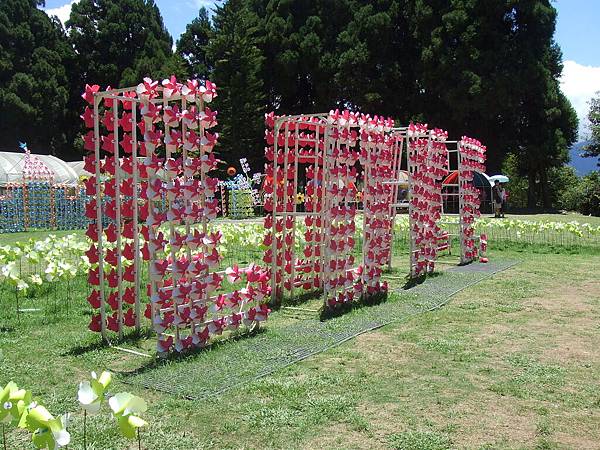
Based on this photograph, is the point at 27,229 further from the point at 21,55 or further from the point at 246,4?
the point at 21,55

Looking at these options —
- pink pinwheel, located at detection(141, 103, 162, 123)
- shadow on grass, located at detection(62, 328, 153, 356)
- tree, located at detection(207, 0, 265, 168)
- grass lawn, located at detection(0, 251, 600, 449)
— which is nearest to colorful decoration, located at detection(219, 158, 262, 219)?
tree, located at detection(207, 0, 265, 168)

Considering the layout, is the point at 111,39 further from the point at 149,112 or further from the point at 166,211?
the point at 166,211

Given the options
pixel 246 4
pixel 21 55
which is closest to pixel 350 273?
pixel 246 4

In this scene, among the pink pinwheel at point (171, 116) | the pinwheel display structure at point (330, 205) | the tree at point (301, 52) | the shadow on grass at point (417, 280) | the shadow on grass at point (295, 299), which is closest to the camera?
the pink pinwheel at point (171, 116)

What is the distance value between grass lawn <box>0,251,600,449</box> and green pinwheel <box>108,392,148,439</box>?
80cm

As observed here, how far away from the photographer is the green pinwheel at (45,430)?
1.95 metres

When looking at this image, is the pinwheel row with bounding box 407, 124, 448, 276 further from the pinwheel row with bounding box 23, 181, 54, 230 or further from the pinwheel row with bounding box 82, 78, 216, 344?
the pinwheel row with bounding box 23, 181, 54, 230

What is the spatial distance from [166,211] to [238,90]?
27.0m

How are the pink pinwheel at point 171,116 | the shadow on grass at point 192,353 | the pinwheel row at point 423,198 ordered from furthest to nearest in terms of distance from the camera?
the pinwheel row at point 423,198 < the pink pinwheel at point 171,116 < the shadow on grass at point 192,353

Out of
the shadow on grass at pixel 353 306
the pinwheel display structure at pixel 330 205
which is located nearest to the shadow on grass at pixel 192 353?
the shadow on grass at pixel 353 306

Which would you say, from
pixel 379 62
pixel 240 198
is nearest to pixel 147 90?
pixel 240 198

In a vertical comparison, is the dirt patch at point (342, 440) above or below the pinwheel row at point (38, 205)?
below

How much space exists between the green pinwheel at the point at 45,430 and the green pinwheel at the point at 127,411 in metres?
0.17

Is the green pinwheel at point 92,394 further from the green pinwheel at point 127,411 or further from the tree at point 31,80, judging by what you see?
the tree at point 31,80
